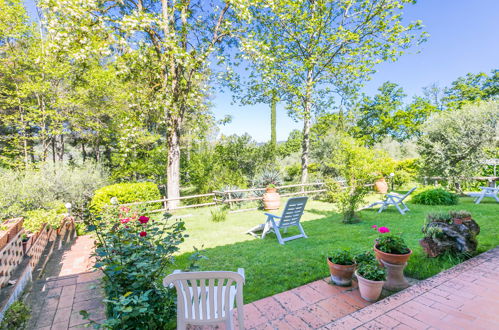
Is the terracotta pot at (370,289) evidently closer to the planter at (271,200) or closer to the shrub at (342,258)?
the shrub at (342,258)

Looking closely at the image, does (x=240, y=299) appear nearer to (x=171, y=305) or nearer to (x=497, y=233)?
(x=171, y=305)

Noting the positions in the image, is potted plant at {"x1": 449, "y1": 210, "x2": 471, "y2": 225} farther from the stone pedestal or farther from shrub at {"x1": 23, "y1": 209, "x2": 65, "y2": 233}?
shrub at {"x1": 23, "y1": 209, "x2": 65, "y2": 233}

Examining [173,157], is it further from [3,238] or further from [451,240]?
[451,240]

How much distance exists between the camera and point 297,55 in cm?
1175

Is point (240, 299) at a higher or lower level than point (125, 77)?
lower

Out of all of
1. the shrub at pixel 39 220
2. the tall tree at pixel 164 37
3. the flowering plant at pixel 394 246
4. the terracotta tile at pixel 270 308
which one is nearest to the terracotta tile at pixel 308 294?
the terracotta tile at pixel 270 308

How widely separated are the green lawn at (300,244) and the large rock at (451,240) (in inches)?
6.7

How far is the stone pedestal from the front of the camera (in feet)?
9.13

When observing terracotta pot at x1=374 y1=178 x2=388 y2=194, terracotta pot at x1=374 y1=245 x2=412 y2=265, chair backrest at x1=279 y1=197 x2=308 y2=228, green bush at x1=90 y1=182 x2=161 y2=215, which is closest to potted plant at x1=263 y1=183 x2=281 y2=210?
chair backrest at x1=279 y1=197 x2=308 y2=228

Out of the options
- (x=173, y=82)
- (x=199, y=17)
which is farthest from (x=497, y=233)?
(x=199, y=17)

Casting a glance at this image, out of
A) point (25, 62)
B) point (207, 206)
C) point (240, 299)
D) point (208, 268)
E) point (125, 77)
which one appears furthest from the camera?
point (25, 62)

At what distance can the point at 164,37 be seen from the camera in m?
8.98

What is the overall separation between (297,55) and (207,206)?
345 inches

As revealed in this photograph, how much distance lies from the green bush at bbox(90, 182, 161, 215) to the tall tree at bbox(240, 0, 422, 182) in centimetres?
711
